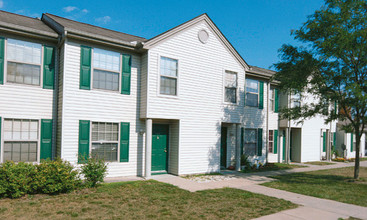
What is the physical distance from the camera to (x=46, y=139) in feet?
31.2

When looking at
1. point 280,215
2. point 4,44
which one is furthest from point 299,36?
point 4,44

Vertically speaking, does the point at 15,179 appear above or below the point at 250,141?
below

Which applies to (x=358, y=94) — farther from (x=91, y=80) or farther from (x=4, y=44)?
(x=4, y=44)

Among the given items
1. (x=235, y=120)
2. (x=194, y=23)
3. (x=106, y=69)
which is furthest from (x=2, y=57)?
(x=235, y=120)

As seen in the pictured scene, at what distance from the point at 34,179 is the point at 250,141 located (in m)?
10.8

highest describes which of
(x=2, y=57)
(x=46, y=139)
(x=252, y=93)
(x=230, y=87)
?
(x=2, y=57)

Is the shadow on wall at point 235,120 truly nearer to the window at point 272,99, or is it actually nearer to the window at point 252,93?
the window at point 252,93

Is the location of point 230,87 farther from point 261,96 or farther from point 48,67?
point 48,67

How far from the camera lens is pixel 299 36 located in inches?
468

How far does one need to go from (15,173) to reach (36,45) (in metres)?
4.52

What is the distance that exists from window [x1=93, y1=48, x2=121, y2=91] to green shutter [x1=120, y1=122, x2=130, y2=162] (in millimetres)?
1504

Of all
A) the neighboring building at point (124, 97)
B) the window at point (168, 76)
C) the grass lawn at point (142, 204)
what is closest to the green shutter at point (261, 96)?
the neighboring building at point (124, 97)

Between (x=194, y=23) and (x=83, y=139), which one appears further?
(x=194, y=23)

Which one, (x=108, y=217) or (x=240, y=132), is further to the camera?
(x=240, y=132)
